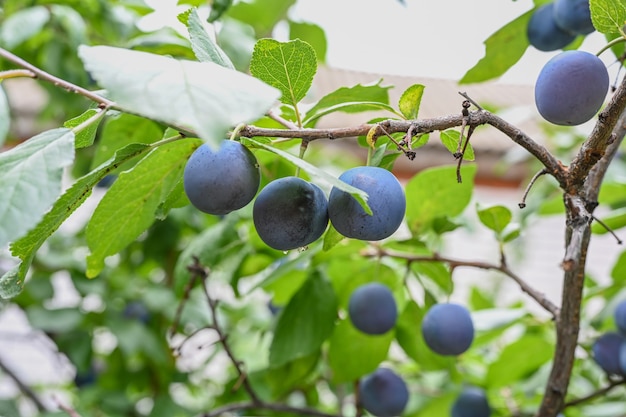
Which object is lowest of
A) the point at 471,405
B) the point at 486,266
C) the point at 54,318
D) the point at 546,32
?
the point at 54,318

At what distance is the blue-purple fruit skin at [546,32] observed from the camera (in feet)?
2.28

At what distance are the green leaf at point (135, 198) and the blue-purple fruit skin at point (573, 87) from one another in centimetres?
26

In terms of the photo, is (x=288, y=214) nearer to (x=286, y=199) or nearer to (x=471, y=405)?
(x=286, y=199)

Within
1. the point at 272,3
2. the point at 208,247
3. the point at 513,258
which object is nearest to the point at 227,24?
the point at 272,3

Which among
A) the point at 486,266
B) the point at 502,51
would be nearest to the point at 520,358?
the point at 486,266

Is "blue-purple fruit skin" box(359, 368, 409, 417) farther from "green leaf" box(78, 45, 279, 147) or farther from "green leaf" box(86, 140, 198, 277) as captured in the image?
"green leaf" box(78, 45, 279, 147)

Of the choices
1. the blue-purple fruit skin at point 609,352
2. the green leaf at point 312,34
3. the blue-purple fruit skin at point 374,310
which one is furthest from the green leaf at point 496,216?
the green leaf at point 312,34

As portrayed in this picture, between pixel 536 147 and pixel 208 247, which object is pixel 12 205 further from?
pixel 208 247

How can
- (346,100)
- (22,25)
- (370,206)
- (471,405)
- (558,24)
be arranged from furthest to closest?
(22,25)
(471,405)
(558,24)
(346,100)
(370,206)

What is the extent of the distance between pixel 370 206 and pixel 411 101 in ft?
0.36

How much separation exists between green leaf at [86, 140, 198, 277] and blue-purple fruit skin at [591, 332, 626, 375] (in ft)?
1.96

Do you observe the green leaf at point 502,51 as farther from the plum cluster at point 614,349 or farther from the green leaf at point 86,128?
the green leaf at point 86,128

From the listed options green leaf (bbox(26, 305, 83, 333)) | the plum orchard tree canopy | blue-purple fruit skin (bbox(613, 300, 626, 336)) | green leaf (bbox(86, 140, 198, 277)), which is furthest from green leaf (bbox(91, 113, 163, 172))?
blue-purple fruit skin (bbox(613, 300, 626, 336))

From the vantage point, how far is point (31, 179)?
0.36 m
